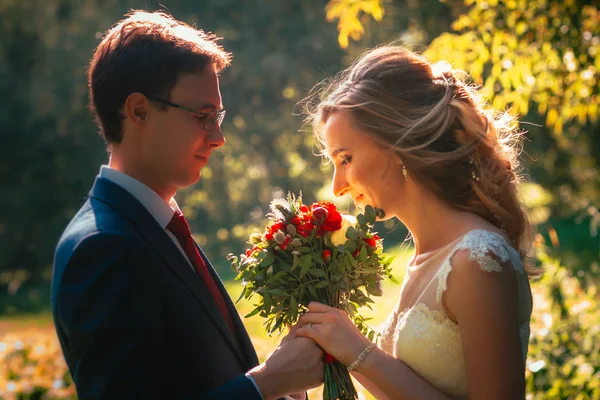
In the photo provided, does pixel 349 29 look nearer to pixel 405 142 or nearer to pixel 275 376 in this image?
pixel 405 142

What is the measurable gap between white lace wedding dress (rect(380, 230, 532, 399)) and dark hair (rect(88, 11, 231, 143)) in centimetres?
134

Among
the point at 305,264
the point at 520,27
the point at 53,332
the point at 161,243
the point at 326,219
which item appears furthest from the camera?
the point at 53,332

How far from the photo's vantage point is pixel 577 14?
233 inches

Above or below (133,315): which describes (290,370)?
below

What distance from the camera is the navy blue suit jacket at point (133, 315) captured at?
2.44 m

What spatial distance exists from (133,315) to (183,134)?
851 mm

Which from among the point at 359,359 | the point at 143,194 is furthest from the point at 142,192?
the point at 359,359

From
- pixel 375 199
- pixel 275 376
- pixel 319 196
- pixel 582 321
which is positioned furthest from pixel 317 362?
pixel 319 196

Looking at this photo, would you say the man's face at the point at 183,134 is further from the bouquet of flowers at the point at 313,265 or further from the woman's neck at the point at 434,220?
the woman's neck at the point at 434,220

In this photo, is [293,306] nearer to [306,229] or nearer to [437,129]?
[306,229]

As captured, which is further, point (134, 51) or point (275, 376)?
point (134, 51)

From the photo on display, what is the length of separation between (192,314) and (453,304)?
107cm

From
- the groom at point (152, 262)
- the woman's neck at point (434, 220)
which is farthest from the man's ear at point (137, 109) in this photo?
the woman's neck at point (434, 220)

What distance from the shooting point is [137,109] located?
2.94 m
